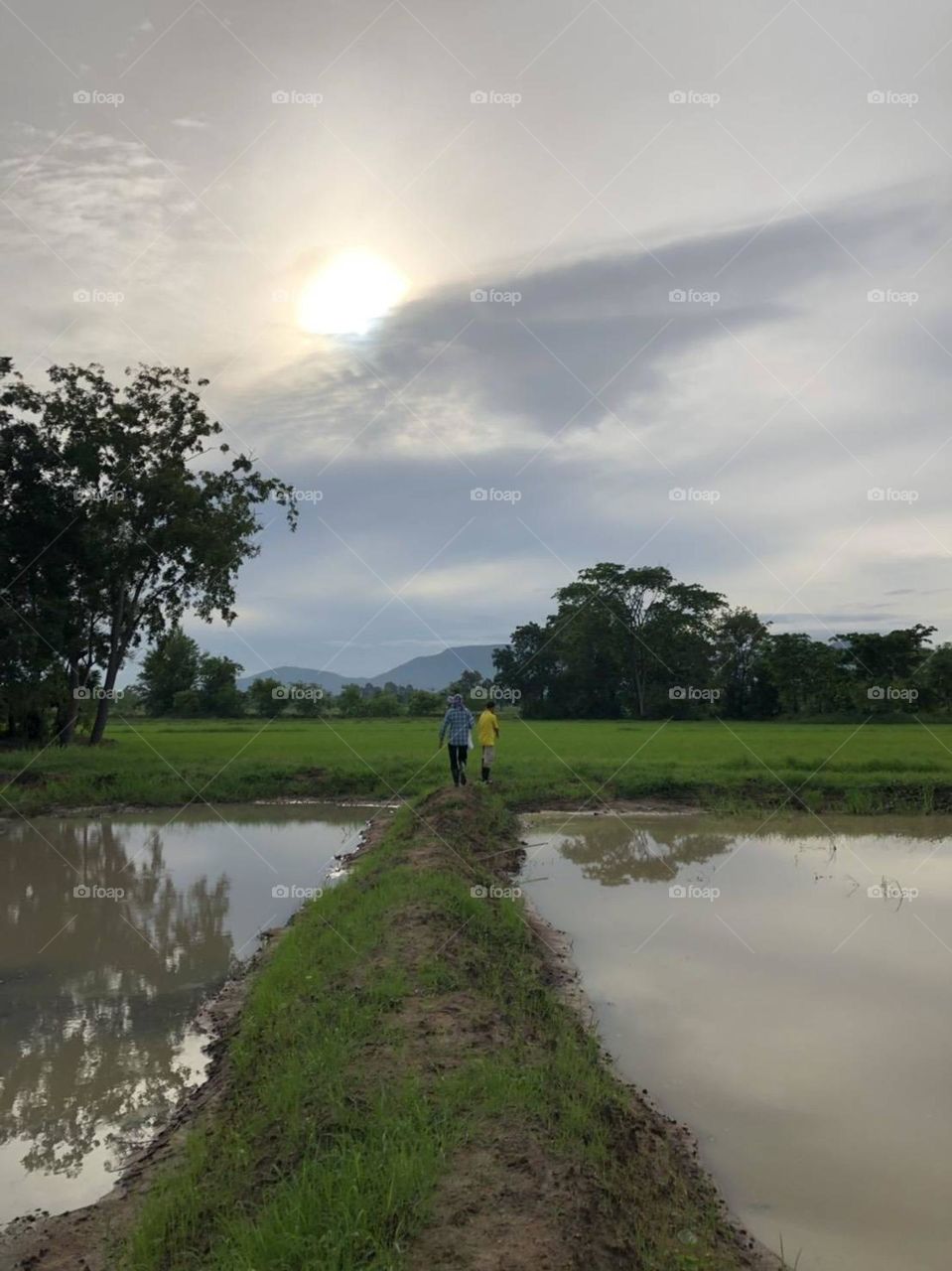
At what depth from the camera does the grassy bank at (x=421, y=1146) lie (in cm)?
365

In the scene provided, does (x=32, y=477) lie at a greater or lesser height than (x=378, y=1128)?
greater

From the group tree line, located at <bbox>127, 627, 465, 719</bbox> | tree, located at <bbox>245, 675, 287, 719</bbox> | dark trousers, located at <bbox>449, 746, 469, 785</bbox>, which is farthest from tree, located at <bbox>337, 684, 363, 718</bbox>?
dark trousers, located at <bbox>449, 746, 469, 785</bbox>

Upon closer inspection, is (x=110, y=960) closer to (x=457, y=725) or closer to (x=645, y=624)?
(x=457, y=725)

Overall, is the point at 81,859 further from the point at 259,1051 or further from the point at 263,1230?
the point at 263,1230

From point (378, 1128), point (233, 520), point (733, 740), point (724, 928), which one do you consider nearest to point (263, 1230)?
point (378, 1128)

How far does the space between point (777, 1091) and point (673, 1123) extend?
0.85 metres

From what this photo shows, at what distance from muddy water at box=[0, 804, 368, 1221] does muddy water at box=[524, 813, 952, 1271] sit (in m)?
3.26

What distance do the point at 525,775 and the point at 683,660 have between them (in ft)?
145

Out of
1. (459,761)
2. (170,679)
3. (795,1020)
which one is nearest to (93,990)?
(795,1020)

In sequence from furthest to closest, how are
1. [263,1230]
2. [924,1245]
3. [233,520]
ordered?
[233,520]
[924,1245]
[263,1230]

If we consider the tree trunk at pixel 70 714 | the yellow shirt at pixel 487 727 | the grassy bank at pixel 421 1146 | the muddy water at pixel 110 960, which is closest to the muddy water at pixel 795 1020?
the grassy bank at pixel 421 1146

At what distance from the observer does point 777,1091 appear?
5.77 m

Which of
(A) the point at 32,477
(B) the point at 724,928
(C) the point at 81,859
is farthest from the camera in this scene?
(A) the point at 32,477

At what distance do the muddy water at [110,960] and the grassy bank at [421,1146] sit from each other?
0.69 m
